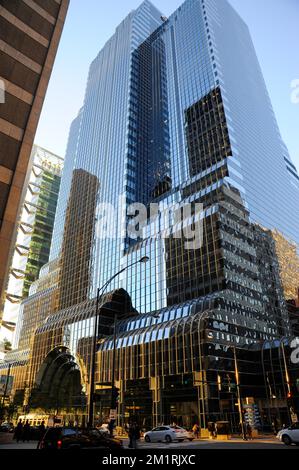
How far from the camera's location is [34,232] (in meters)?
168

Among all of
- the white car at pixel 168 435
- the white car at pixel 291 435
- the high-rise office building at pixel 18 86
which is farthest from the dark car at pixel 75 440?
the white car at pixel 168 435

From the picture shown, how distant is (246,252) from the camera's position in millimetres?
74625

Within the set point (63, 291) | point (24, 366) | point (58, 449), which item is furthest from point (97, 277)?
point (58, 449)

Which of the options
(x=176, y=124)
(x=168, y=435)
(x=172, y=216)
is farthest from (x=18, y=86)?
(x=176, y=124)

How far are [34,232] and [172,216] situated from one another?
325ft

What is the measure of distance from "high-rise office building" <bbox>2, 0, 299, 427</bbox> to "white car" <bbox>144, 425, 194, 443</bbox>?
1231cm

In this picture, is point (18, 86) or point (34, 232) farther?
point (34, 232)

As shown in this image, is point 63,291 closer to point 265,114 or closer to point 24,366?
point 24,366

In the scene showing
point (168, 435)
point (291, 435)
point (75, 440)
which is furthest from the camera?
point (168, 435)

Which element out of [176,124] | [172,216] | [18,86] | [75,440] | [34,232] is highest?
[176,124]

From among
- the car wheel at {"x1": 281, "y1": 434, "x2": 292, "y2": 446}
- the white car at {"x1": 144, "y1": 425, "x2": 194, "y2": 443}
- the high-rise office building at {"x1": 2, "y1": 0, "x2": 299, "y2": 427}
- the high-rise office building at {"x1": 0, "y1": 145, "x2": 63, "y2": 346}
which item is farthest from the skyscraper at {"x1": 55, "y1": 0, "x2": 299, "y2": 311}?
the car wheel at {"x1": 281, "y1": 434, "x2": 292, "y2": 446}

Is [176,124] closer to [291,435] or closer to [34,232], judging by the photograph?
[34,232]

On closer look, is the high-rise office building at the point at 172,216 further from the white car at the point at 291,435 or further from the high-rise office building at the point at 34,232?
the high-rise office building at the point at 34,232

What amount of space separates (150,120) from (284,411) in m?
101
